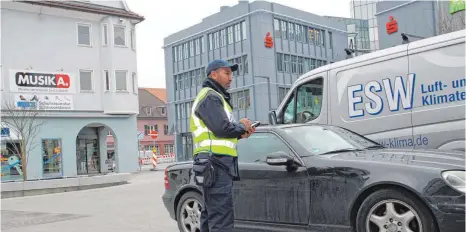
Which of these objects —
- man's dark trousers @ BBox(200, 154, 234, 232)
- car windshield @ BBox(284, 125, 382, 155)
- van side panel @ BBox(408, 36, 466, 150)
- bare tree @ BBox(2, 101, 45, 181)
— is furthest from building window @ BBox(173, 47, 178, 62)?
man's dark trousers @ BBox(200, 154, 234, 232)

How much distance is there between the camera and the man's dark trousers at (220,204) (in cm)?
414

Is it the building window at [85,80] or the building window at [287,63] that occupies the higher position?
the building window at [287,63]

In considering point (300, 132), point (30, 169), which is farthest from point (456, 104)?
point (30, 169)

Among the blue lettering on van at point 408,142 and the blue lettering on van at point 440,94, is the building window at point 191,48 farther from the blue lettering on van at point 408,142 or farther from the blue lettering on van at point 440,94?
the blue lettering on van at point 440,94

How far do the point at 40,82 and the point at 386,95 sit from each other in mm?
23947

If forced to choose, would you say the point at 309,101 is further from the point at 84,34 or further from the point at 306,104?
the point at 84,34

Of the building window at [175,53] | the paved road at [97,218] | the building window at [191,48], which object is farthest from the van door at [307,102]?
the building window at [175,53]

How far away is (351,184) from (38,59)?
2620 centimetres

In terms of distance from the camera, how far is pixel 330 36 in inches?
2330

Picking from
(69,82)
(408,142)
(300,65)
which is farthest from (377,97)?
(300,65)

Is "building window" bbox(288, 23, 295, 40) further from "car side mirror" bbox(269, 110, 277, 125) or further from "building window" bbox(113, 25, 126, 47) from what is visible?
"car side mirror" bbox(269, 110, 277, 125)

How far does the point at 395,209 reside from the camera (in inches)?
181

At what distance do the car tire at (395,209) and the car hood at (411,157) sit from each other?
346mm

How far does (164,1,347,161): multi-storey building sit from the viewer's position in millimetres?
51406
